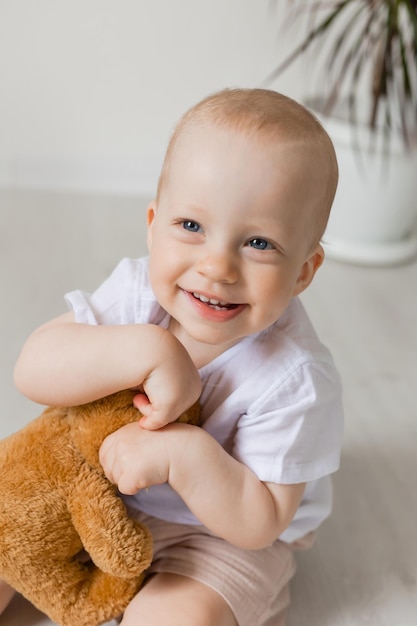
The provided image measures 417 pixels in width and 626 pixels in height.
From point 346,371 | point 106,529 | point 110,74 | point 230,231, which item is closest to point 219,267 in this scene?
point 230,231

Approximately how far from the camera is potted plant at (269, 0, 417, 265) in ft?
5.33

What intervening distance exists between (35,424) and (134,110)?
1.25 m

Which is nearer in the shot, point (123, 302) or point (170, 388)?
point (170, 388)

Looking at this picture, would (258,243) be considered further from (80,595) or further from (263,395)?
(80,595)

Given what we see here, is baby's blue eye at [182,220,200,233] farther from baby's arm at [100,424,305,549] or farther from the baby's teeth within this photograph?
baby's arm at [100,424,305,549]

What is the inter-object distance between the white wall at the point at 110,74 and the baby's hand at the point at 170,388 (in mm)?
1266

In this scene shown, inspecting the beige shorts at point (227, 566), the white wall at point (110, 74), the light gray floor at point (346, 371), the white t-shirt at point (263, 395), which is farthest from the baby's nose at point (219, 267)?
the white wall at point (110, 74)

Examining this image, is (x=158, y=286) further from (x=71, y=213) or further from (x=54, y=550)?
(x=71, y=213)

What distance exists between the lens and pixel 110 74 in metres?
1.84

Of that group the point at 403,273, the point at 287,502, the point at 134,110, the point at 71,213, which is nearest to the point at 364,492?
the point at 287,502

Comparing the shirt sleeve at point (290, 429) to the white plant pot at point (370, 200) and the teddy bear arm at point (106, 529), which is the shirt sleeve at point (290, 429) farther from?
the white plant pot at point (370, 200)

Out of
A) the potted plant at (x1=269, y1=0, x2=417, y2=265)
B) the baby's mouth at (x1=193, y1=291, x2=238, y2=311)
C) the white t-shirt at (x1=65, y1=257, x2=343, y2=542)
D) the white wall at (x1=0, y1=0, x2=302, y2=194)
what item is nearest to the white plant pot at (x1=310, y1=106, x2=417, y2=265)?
the potted plant at (x1=269, y1=0, x2=417, y2=265)

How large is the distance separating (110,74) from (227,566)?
4.34 feet

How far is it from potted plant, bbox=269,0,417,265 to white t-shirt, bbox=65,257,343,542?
92cm
